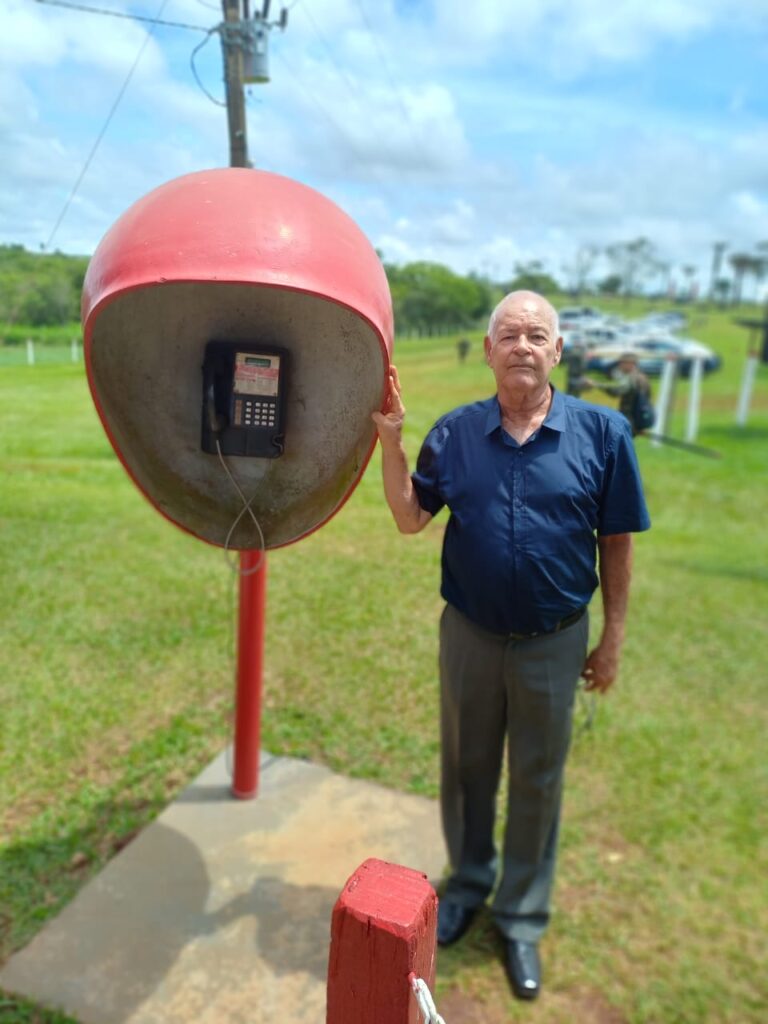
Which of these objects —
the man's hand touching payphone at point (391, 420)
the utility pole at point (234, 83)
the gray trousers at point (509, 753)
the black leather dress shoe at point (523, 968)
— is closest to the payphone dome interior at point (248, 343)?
the man's hand touching payphone at point (391, 420)

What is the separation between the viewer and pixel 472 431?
2.08 m

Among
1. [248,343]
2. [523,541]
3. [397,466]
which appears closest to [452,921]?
[523,541]

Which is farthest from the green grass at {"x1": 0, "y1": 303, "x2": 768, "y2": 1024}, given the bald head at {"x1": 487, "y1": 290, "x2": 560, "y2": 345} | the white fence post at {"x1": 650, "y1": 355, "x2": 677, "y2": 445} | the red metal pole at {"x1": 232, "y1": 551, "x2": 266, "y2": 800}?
the white fence post at {"x1": 650, "y1": 355, "x2": 677, "y2": 445}

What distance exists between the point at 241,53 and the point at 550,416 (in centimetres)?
167

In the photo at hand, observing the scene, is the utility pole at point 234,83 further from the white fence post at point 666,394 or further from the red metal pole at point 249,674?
the white fence post at point 666,394

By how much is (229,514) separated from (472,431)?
A: 852 mm

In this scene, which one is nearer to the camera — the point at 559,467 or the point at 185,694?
the point at 559,467

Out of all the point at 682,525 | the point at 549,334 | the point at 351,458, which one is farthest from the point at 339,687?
the point at 682,525

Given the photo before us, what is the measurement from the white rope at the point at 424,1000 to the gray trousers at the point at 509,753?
119cm

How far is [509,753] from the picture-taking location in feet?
7.82

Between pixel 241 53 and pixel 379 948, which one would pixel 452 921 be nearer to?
pixel 379 948

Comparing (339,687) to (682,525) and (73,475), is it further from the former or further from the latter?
(682,525)

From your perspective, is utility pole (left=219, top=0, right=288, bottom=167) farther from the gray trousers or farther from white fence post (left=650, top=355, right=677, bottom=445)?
white fence post (left=650, top=355, right=677, bottom=445)

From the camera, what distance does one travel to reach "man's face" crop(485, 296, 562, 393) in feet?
6.30
